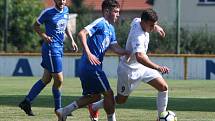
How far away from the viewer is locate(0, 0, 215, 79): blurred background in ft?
112

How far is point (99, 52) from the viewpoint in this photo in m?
11.6

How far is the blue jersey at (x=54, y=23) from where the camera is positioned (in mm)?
13688

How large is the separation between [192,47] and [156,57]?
8.77 meters

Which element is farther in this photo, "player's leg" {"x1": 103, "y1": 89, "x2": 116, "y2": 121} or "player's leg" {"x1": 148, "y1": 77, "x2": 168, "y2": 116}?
"player's leg" {"x1": 148, "y1": 77, "x2": 168, "y2": 116}

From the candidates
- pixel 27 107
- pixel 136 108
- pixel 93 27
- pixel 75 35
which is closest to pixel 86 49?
pixel 93 27

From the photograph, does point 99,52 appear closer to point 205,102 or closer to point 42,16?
point 42,16

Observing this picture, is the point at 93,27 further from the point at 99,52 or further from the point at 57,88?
the point at 57,88

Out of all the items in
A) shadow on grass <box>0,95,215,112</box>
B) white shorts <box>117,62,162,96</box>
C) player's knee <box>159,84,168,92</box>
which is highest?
white shorts <box>117,62,162,96</box>

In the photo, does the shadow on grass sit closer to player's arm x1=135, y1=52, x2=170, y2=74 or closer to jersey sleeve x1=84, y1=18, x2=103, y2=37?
player's arm x1=135, y1=52, x2=170, y2=74

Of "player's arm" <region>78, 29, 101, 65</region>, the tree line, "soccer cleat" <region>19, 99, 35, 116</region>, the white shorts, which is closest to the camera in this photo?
"player's arm" <region>78, 29, 101, 65</region>

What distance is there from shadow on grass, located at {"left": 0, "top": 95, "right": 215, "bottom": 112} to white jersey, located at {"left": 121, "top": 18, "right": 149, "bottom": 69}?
3.74m

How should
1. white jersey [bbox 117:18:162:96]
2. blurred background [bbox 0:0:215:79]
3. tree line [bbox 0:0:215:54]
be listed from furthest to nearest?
tree line [bbox 0:0:215:54] < blurred background [bbox 0:0:215:79] < white jersey [bbox 117:18:162:96]

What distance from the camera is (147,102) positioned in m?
17.8

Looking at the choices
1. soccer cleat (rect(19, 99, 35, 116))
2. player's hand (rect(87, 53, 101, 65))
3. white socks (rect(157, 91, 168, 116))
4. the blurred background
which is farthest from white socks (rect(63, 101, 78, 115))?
the blurred background
